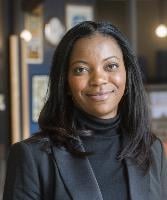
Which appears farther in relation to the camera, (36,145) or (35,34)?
(35,34)

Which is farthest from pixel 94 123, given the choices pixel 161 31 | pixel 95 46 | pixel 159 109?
pixel 161 31

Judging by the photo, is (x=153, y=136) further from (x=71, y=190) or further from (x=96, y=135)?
(x=71, y=190)

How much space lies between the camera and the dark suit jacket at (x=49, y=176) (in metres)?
1.69

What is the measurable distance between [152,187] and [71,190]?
0.32 metres

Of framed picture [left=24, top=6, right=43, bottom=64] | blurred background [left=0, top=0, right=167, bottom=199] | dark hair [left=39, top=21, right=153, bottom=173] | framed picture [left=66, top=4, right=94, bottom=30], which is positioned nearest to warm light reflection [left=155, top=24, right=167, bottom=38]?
blurred background [left=0, top=0, right=167, bottom=199]

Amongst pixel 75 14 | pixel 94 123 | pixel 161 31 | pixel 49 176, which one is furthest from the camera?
pixel 161 31

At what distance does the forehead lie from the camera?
A: 1.77 metres

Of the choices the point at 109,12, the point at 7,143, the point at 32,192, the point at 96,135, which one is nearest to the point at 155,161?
the point at 96,135

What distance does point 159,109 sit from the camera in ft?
17.2

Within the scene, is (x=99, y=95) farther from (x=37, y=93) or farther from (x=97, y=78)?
(x=37, y=93)

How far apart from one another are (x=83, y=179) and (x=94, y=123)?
211mm

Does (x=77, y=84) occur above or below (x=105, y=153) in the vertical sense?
above

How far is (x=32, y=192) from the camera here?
5.52ft

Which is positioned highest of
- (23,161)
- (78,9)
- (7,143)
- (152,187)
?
(78,9)
